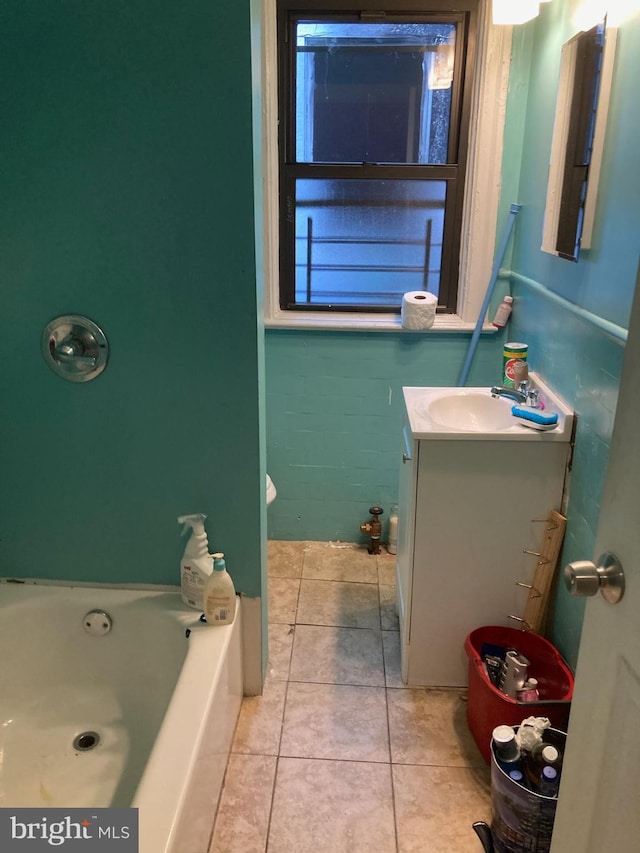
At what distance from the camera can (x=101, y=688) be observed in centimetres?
190

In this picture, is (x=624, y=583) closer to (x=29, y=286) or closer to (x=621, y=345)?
(x=621, y=345)

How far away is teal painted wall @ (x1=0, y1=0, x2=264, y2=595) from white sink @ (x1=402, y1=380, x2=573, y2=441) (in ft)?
1.72

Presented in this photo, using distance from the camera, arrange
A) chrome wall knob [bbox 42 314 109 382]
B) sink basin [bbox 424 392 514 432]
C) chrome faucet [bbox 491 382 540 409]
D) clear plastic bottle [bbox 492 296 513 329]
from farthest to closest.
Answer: clear plastic bottle [bbox 492 296 513 329], sink basin [bbox 424 392 514 432], chrome faucet [bbox 491 382 540 409], chrome wall knob [bbox 42 314 109 382]

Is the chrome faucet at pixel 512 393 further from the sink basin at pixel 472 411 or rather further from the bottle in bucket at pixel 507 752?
the bottle in bucket at pixel 507 752

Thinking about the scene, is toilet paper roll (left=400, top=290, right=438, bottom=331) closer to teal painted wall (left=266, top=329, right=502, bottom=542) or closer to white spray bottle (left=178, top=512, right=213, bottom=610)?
teal painted wall (left=266, top=329, right=502, bottom=542)

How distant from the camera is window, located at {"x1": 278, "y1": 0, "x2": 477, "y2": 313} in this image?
99.7 inches

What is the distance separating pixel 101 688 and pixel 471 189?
219cm

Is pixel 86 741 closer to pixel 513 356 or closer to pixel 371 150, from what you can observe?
pixel 513 356

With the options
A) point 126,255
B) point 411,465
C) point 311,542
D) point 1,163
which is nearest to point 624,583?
point 411,465

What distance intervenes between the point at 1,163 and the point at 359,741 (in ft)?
5.93

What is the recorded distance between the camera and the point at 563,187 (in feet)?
6.48

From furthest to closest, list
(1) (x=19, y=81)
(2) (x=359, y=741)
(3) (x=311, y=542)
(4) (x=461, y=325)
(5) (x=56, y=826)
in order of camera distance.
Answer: (3) (x=311, y=542) < (4) (x=461, y=325) < (2) (x=359, y=741) < (1) (x=19, y=81) < (5) (x=56, y=826)

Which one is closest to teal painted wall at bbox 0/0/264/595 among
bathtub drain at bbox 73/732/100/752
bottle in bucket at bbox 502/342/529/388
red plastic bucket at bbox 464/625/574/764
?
bathtub drain at bbox 73/732/100/752

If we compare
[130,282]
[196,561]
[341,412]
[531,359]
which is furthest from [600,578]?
[341,412]
